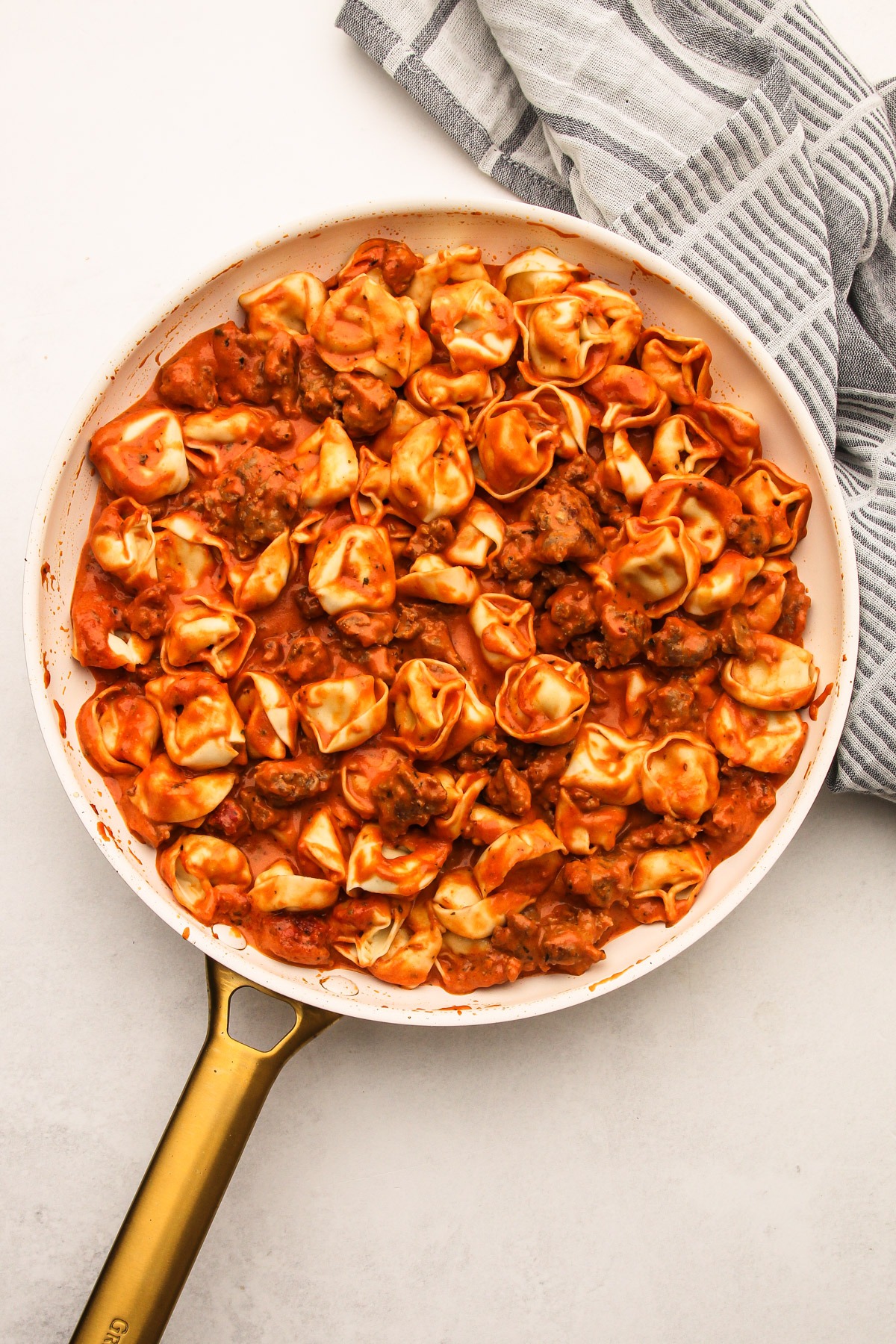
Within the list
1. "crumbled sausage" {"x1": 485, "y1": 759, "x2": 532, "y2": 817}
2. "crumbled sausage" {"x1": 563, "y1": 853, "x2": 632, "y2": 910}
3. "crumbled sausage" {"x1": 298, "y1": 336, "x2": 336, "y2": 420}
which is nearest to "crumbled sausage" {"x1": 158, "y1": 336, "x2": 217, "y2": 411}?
"crumbled sausage" {"x1": 298, "y1": 336, "x2": 336, "y2": 420}

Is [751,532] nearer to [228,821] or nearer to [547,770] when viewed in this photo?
[547,770]

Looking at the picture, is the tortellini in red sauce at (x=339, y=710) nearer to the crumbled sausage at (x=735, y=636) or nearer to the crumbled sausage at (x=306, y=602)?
the crumbled sausage at (x=306, y=602)

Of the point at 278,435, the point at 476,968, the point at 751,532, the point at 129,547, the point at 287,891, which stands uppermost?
the point at 751,532

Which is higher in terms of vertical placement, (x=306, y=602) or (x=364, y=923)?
(x=306, y=602)

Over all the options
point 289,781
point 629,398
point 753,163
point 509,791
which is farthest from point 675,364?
point 289,781

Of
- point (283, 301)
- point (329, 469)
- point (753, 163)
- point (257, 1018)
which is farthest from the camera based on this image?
point (257, 1018)

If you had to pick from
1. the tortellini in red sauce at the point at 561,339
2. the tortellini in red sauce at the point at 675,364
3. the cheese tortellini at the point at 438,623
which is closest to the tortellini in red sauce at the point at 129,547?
the cheese tortellini at the point at 438,623
